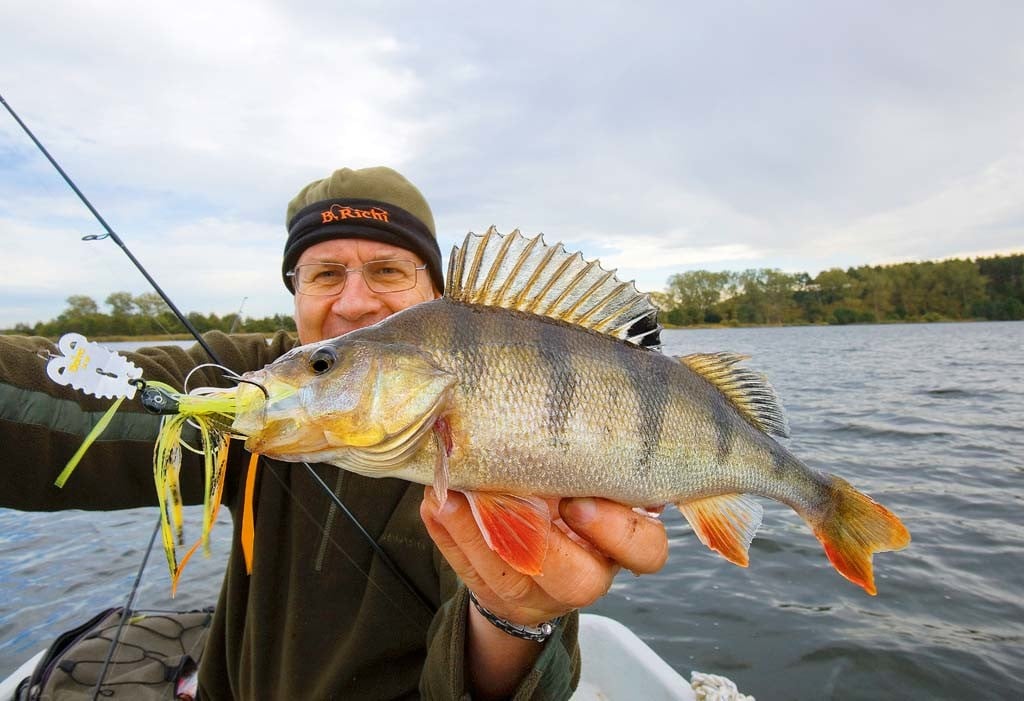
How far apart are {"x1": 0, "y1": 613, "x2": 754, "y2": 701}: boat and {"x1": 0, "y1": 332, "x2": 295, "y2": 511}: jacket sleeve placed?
151cm

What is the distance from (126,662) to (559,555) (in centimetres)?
306

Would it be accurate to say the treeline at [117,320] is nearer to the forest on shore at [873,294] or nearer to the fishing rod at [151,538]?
the fishing rod at [151,538]

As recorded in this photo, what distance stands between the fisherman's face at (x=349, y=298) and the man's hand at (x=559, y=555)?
151 centimetres

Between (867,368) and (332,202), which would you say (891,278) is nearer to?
(867,368)

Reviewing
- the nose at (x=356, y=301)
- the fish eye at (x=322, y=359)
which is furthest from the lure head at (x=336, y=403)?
the nose at (x=356, y=301)

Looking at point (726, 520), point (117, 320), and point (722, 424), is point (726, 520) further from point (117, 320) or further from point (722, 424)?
point (117, 320)

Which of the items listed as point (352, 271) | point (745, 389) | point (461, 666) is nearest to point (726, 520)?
Answer: point (745, 389)

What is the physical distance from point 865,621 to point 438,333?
5.86 m

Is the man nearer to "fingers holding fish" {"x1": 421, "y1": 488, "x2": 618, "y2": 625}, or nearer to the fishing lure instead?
"fingers holding fish" {"x1": 421, "y1": 488, "x2": 618, "y2": 625}

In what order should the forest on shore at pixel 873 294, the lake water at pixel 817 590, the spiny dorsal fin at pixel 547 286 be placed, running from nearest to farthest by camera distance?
the spiny dorsal fin at pixel 547 286
the lake water at pixel 817 590
the forest on shore at pixel 873 294

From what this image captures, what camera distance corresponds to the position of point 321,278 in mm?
3281

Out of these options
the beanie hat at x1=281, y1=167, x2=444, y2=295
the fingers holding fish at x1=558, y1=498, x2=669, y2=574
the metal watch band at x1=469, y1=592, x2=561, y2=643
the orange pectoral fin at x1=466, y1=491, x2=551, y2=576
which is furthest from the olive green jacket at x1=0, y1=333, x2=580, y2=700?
the beanie hat at x1=281, y1=167, x2=444, y2=295

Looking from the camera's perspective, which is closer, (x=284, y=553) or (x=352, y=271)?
(x=284, y=553)

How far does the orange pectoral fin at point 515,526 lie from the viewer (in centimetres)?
172
